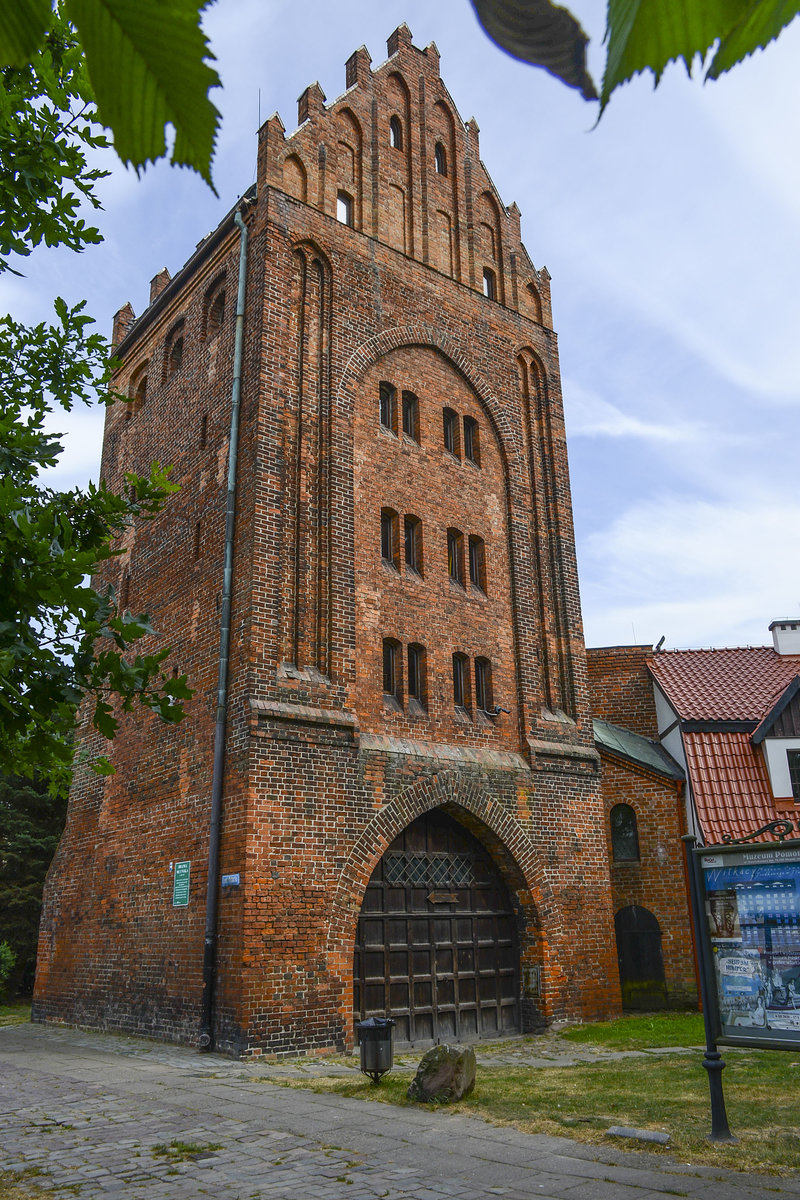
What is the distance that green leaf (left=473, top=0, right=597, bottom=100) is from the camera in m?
0.64

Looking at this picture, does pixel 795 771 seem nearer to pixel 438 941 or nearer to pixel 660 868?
pixel 660 868

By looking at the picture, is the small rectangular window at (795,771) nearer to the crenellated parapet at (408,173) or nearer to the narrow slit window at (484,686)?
the narrow slit window at (484,686)

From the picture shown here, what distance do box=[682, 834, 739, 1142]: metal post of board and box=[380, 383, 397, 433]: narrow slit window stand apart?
9.53m

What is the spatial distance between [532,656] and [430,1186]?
1083 cm

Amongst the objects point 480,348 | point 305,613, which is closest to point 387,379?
point 480,348

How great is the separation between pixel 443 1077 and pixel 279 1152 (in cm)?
199

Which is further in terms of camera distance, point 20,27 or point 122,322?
point 122,322

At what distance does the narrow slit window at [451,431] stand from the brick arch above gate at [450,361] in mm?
Result: 745

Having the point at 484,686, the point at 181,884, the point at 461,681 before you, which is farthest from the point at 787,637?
the point at 181,884

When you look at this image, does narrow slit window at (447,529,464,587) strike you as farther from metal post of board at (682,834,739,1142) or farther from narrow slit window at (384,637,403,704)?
metal post of board at (682,834,739,1142)

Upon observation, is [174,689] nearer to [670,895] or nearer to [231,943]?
Answer: [231,943]

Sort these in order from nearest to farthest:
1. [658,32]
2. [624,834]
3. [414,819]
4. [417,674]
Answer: [658,32] → [414,819] → [417,674] → [624,834]

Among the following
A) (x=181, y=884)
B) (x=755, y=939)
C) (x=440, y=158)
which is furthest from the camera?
(x=440, y=158)

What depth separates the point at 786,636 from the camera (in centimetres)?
2058
